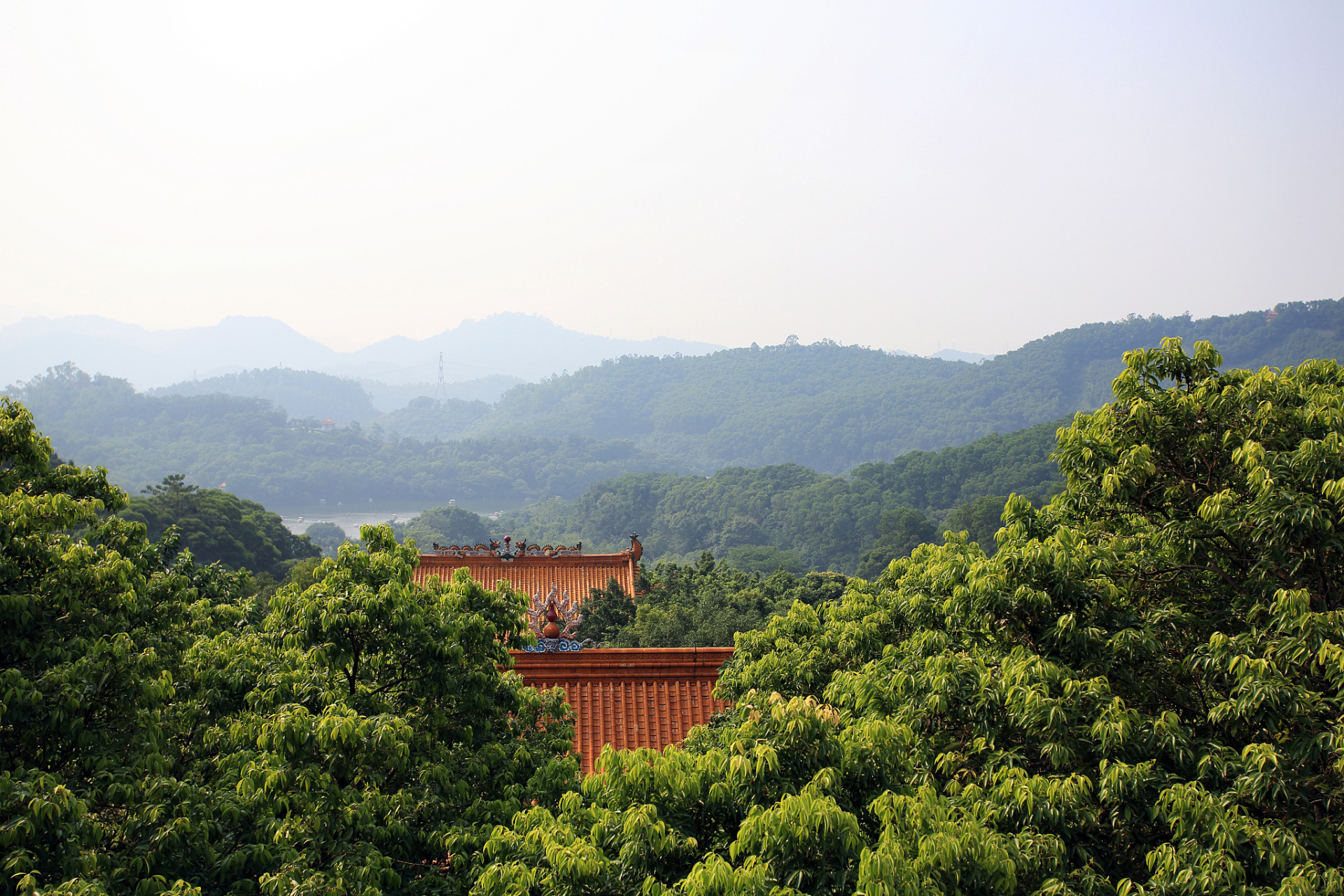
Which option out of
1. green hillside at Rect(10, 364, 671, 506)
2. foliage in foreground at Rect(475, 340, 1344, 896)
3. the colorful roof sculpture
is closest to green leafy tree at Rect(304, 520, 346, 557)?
green hillside at Rect(10, 364, 671, 506)

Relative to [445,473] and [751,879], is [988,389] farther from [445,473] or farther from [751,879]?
[751,879]

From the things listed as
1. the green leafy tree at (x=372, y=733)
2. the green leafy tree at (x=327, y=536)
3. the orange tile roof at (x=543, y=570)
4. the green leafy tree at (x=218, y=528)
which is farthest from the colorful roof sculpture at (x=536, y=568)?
the green leafy tree at (x=327, y=536)

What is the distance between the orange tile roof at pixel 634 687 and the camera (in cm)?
871

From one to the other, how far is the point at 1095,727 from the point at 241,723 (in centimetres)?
503

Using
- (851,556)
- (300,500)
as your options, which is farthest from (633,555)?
(300,500)

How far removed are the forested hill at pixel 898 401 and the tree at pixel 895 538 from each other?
277 feet

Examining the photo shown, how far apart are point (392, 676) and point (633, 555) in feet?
48.3

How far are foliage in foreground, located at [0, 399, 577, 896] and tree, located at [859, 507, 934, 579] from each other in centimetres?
→ 5579

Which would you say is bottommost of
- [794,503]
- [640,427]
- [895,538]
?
[895,538]

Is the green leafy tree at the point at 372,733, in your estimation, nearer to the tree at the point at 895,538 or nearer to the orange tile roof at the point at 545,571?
the orange tile roof at the point at 545,571

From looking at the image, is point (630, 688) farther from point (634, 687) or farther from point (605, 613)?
point (605, 613)

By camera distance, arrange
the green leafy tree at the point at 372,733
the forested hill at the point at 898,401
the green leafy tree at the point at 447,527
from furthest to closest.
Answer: the forested hill at the point at 898,401
the green leafy tree at the point at 447,527
the green leafy tree at the point at 372,733

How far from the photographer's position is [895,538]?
6538 cm

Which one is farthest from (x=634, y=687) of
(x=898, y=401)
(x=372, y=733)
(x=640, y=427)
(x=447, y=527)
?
(x=640, y=427)
